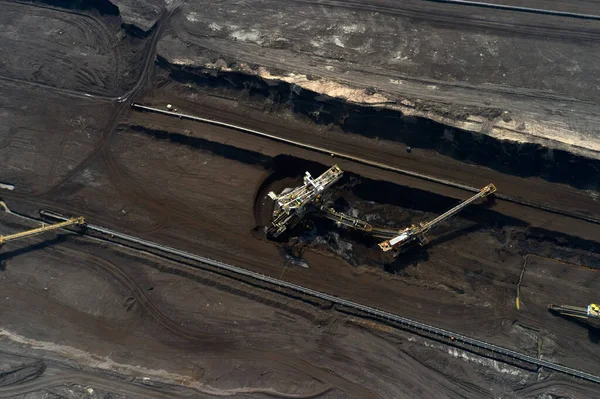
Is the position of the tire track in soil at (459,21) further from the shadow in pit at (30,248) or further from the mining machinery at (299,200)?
the shadow in pit at (30,248)

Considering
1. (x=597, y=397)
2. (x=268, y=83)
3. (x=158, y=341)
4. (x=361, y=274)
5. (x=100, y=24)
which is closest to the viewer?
(x=597, y=397)

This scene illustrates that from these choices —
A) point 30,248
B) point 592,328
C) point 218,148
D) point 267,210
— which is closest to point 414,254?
point 267,210

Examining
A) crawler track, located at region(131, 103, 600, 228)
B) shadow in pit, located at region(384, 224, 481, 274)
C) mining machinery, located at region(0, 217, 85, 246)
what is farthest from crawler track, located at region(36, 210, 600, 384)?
crawler track, located at region(131, 103, 600, 228)

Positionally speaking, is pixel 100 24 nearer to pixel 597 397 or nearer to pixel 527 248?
pixel 527 248

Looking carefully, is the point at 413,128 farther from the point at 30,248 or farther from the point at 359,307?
the point at 30,248

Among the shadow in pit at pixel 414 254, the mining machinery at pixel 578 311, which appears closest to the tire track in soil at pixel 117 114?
the shadow in pit at pixel 414 254

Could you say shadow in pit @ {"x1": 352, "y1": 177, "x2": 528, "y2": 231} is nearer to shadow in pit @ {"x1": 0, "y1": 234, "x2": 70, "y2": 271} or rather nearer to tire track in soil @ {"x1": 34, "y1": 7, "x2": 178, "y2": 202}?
tire track in soil @ {"x1": 34, "y1": 7, "x2": 178, "y2": 202}

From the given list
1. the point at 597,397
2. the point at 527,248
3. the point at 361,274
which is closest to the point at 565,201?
the point at 527,248
